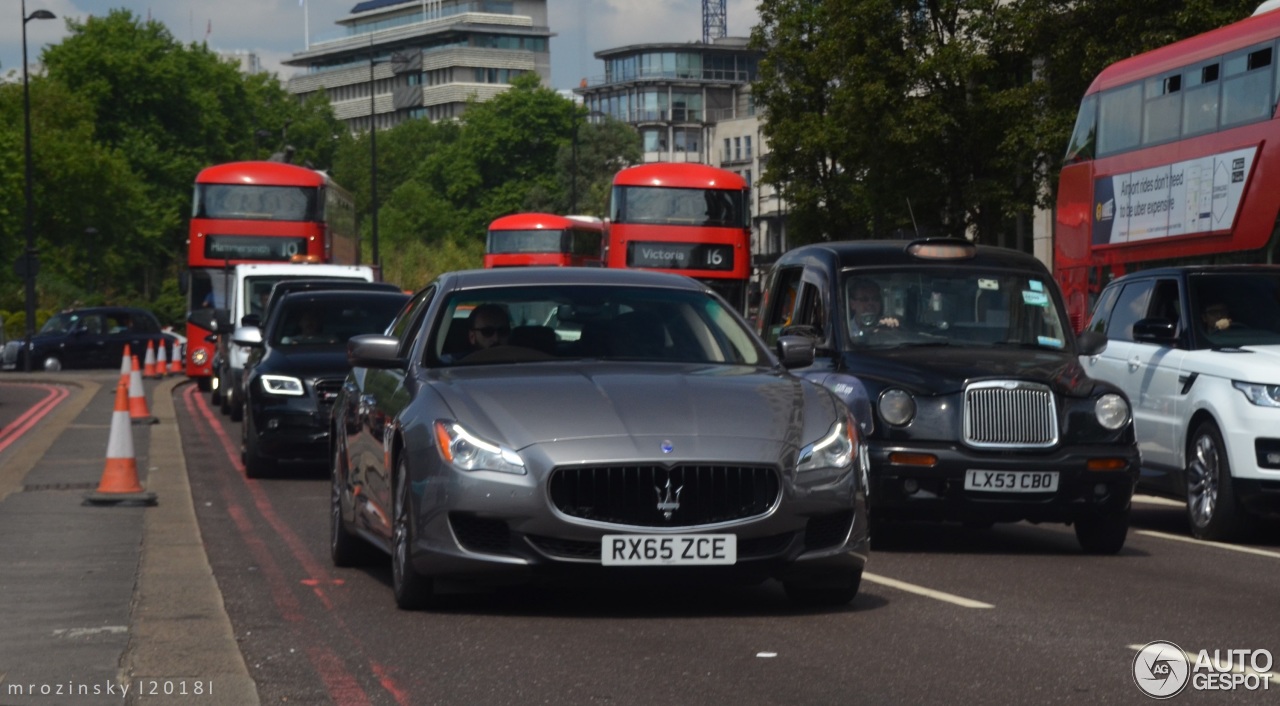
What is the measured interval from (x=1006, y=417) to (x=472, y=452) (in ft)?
13.6

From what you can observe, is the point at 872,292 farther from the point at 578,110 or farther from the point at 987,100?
the point at 578,110

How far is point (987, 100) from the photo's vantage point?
1502 inches

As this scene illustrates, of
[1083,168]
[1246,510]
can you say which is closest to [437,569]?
[1246,510]

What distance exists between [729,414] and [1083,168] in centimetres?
1910

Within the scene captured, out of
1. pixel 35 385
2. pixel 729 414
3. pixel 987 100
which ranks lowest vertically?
pixel 35 385

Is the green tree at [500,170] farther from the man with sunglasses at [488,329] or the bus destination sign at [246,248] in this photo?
the man with sunglasses at [488,329]

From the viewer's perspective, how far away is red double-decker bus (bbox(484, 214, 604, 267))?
57.7 metres

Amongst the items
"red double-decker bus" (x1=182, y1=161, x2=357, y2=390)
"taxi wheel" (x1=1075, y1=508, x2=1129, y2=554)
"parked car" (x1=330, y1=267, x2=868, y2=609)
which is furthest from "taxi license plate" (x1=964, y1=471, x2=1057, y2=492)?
"red double-decker bus" (x1=182, y1=161, x2=357, y2=390)

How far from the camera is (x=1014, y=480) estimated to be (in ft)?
37.0

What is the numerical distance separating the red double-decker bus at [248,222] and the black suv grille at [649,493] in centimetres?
3207

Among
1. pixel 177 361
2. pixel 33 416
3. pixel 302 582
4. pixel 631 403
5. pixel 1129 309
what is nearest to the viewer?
pixel 631 403

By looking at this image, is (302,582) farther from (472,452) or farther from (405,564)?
(472,452)

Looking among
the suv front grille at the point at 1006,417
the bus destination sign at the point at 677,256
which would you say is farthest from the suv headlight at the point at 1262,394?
the bus destination sign at the point at 677,256

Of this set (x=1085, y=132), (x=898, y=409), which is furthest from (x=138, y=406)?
(x=898, y=409)
